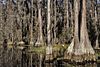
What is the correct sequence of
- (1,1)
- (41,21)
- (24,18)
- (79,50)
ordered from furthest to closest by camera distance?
(1,1), (24,18), (41,21), (79,50)

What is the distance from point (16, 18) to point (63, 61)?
4340 centimetres

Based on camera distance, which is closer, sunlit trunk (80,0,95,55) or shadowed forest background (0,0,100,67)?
sunlit trunk (80,0,95,55)

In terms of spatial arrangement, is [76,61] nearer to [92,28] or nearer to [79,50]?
[79,50]

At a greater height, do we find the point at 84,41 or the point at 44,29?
the point at 44,29

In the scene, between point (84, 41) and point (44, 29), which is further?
point (44, 29)

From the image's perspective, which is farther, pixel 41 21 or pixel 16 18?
pixel 16 18

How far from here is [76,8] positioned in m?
29.5

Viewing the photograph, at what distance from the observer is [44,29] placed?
57.4 meters

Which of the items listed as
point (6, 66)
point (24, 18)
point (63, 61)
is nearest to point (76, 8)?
point (63, 61)

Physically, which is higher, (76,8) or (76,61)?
(76,8)

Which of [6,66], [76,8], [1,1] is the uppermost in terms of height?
[1,1]

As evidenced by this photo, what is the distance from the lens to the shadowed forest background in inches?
1143

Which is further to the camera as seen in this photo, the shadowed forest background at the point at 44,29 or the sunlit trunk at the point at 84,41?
the shadowed forest background at the point at 44,29

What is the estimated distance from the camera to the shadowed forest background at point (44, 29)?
29.0 m
